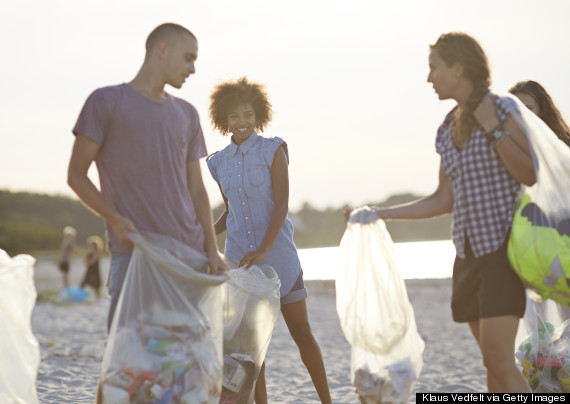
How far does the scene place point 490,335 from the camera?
10.5ft

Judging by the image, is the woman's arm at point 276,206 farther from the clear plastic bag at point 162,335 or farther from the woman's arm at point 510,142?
→ the woman's arm at point 510,142

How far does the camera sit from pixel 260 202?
171 inches

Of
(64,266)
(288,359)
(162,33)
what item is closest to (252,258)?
(162,33)

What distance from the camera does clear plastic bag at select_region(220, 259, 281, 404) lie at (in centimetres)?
409

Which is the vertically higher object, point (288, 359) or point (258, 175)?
point (258, 175)

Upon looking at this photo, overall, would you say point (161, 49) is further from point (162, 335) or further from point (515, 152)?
point (515, 152)

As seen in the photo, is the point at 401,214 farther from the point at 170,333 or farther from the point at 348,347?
the point at 348,347

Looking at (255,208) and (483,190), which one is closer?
(483,190)

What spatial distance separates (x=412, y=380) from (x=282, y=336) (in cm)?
669

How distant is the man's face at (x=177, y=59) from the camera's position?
3404 millimetres

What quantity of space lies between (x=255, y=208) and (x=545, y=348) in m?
1.68

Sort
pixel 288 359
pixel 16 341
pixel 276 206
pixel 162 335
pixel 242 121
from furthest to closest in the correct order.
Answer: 1. pixel 288 359
2. pixel 242 121
3. pixel 276 206
4. pixel 16 341
5. pixel 162 335

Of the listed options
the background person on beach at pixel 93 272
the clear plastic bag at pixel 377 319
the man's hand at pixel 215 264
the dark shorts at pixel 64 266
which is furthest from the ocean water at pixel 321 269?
the background person on beach at pixel 93 272

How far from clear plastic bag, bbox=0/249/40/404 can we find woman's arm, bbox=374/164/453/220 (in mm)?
1684
